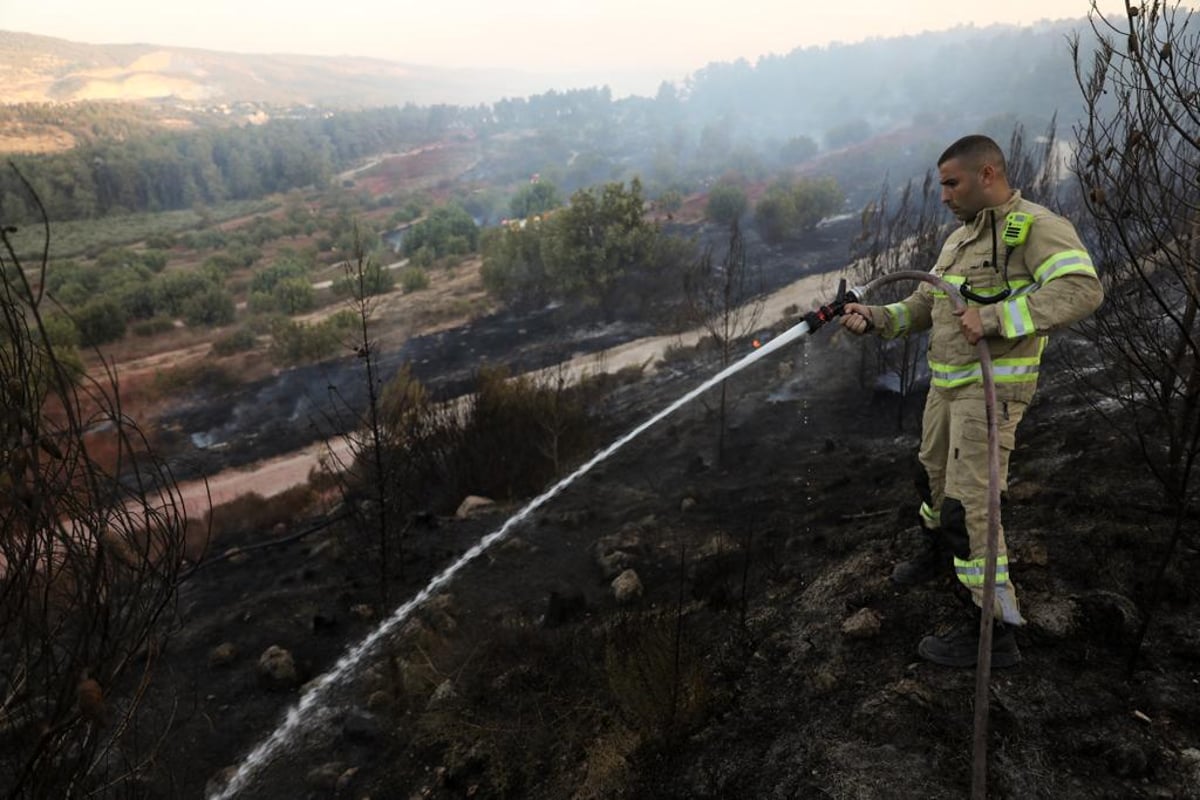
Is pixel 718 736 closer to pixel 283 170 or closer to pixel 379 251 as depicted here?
pixel 379 251

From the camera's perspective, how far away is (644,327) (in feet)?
81.5

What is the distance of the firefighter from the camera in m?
2.46

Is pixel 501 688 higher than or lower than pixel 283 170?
lower

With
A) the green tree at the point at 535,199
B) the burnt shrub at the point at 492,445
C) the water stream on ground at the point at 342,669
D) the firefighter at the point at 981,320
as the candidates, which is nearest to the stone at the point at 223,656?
the water stream on ground at the point at 342,669

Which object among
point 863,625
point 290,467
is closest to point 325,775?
point 863,625

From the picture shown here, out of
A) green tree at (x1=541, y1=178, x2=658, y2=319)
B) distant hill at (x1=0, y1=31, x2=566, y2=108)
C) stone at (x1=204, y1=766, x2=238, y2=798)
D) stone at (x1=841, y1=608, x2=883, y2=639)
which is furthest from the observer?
distant hill at (x1=0, y1=31, x2=566, y2=108)

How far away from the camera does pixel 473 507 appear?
9758mm

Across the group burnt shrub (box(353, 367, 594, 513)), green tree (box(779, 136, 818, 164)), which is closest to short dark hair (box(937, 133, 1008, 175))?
burnt shrub (box(353, 367, 594, 513))

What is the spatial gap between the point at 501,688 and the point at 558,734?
0.87 metres

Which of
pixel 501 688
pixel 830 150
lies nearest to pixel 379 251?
pixel 501 688

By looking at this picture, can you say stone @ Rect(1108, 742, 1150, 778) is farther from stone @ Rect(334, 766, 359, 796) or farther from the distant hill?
the distant hill

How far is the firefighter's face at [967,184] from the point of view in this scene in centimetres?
269

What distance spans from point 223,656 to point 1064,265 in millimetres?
7779

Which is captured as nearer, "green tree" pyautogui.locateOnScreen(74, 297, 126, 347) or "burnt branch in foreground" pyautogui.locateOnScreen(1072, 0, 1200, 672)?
"burnt branch in foreground" pyautogui.locateOnScreen(1072, 0, 1200, 672)
